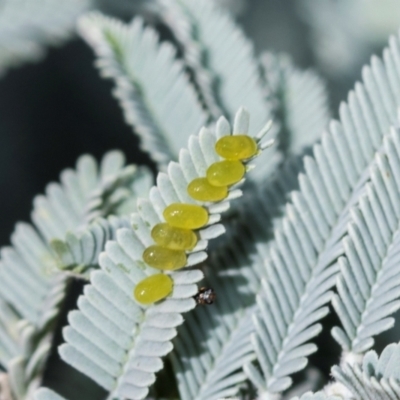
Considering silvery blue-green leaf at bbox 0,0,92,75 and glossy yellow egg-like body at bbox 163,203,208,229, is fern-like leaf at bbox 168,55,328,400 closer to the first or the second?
glossy yellow egg-like body at bbox 163,203,208,229

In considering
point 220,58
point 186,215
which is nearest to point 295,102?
point 220,58

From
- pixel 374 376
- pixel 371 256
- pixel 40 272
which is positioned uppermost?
pixel 40 272

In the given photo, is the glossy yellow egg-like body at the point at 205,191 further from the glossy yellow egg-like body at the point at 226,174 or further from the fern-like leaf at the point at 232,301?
the fern-like leaf at the point at 232,301

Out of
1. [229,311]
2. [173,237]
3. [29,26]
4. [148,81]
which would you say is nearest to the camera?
[173,237]

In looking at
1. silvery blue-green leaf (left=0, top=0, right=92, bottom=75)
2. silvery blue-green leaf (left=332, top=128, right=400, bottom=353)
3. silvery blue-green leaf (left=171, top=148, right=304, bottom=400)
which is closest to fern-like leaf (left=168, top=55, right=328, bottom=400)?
silvery blue-green leaf (left=171, top=148, right=304, bottom=400)

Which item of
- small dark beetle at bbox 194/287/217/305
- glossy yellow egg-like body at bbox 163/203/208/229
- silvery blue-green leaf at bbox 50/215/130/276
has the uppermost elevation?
silvery blue-green leaf at bbox 50/215/130/276

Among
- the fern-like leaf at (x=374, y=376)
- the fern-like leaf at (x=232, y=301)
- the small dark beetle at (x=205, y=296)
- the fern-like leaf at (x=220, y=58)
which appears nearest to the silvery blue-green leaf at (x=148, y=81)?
the fern-like leaf at (x=220, y=58)

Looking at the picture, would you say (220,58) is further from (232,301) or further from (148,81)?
(232,301)
